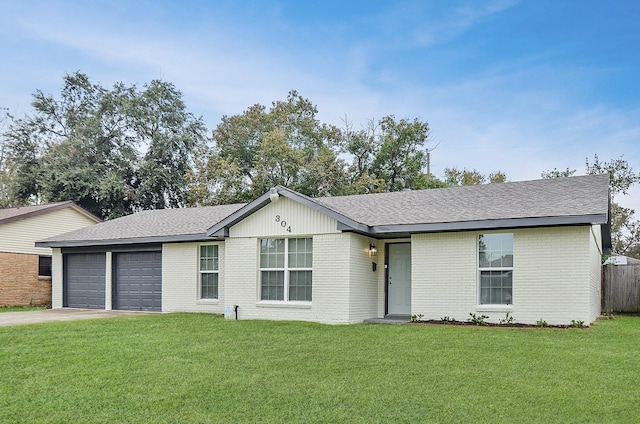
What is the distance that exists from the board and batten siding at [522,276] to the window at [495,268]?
137 millimetres

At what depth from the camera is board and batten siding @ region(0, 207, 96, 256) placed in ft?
65.8

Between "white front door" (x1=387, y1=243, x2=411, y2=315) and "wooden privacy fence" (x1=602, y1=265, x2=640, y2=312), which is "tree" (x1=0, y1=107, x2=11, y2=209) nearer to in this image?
"white front door" (x1=387, y1=243, x2=411, y2=315)

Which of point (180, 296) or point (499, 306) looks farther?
point (180, 296)

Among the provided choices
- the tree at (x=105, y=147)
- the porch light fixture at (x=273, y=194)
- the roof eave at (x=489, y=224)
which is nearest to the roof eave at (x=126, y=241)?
the porch light fixture at (x=273, y=194)

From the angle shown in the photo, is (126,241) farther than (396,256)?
Yes

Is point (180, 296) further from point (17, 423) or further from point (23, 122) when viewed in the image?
point (23, 122)

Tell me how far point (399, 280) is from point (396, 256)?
668 mm

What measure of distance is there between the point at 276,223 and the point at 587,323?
25.3 feet

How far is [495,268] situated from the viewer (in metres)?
12.3

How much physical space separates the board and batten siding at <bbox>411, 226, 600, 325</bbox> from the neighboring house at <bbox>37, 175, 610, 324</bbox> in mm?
23

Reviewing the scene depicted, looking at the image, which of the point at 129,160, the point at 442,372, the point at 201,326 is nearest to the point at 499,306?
the point at 442,372

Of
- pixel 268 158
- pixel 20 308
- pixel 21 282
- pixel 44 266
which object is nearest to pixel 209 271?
pixel 20 308

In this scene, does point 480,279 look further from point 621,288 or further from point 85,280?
point 85,280

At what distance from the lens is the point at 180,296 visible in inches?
649
